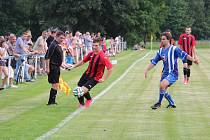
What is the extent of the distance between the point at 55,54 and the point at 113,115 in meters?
2.99

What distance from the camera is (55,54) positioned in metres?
15.9

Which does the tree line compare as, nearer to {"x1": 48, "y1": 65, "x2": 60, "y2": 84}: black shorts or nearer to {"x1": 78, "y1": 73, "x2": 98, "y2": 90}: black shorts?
{"x1": 48, "y1": 65, "x2": 60, "y2": 84}: black shorts

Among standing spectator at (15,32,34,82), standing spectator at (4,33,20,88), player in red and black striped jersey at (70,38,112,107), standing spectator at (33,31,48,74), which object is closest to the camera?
player in red and black striped jersey at (70,38,112,107)

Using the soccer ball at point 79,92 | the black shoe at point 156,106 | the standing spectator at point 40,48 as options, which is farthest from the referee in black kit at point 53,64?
the standing spectator at point 40,48

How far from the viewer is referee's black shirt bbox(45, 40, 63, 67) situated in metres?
15.8

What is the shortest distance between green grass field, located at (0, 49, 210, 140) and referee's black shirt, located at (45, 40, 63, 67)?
3.61 ft

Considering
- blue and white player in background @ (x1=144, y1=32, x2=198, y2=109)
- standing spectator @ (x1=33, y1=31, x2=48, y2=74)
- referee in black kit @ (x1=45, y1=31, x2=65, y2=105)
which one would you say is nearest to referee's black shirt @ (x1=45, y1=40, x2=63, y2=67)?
referee in black kit @ (x1=45, y1=31, x2=65, y2=105)

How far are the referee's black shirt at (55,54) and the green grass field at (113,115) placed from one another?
Result: 3.61 ft

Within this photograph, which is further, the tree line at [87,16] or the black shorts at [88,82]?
the tree line at [87,16]

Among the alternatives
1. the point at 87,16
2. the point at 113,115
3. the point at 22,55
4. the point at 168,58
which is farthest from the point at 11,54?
the point at 87,16

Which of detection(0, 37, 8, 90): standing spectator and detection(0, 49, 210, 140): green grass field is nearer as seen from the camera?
detection(0, 49, 210, 140): green grass field

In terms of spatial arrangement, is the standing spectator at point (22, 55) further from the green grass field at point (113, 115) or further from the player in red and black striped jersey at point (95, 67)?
the player in red and black striped jersey at point (95, 67)

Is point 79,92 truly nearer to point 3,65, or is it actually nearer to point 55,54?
point 55,54

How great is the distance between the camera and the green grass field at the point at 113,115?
36.7 ft
